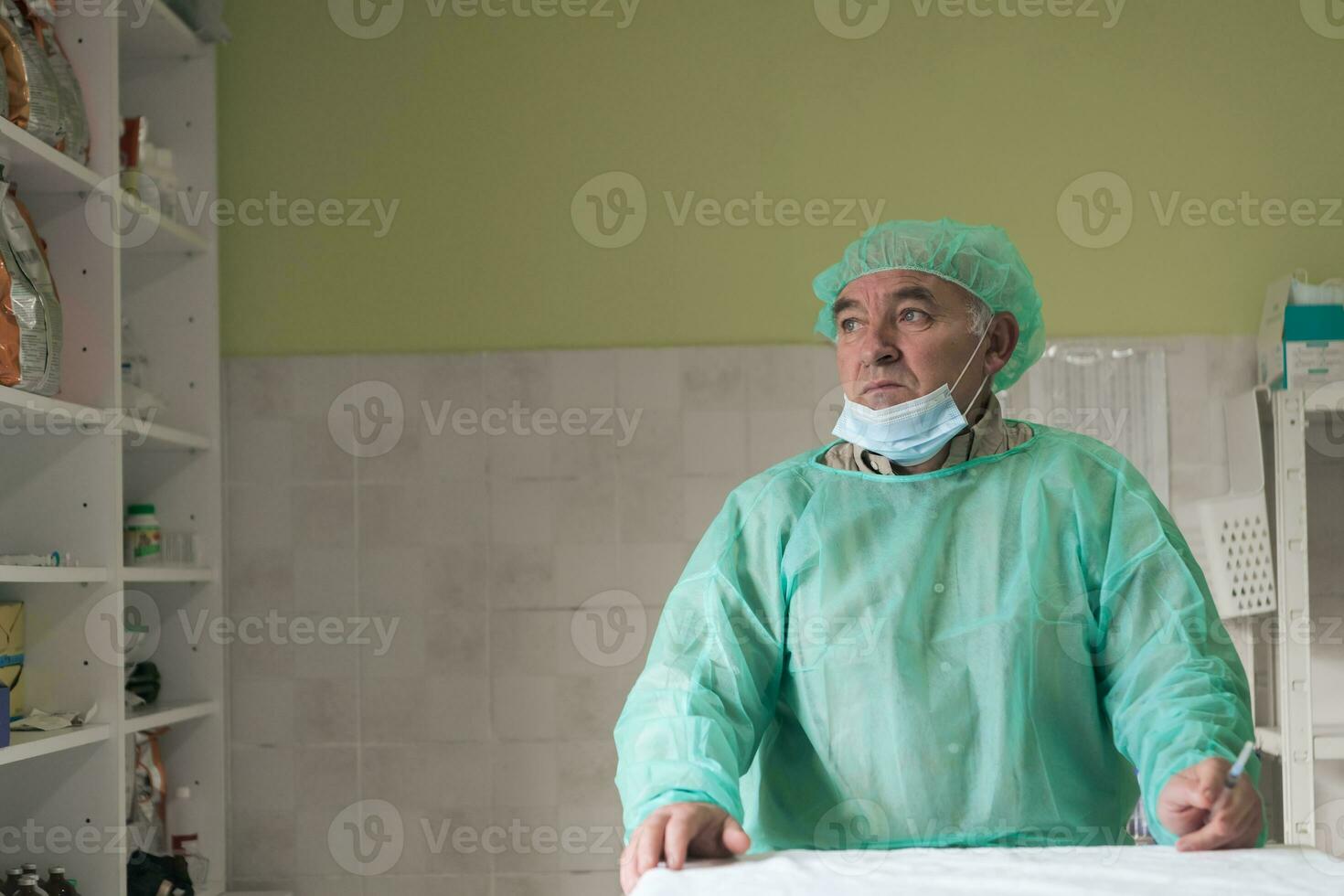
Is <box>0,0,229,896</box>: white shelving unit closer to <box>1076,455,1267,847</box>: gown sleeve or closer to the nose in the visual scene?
the nose

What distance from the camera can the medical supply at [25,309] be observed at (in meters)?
1.94

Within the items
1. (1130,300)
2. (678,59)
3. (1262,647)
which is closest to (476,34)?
(678,59)

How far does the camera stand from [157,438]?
241cm

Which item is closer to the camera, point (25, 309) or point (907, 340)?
point (907, 340)

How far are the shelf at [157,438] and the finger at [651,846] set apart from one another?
1346 mm

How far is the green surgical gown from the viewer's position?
1.48 m

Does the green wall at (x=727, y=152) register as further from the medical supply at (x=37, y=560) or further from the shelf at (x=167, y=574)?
the medical supply at (x=37, y=560)

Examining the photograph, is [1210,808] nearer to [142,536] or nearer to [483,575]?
[483,575]

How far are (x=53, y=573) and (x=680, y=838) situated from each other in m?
1.23

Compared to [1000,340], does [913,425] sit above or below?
below

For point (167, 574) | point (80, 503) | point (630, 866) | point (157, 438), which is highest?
point (157, 438)

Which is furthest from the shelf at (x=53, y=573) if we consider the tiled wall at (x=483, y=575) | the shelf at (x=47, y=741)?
the tiled wall at (x=483, y=575)

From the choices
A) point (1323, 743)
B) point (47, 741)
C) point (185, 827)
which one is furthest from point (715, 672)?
point (185, 827)

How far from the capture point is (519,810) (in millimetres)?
2643
